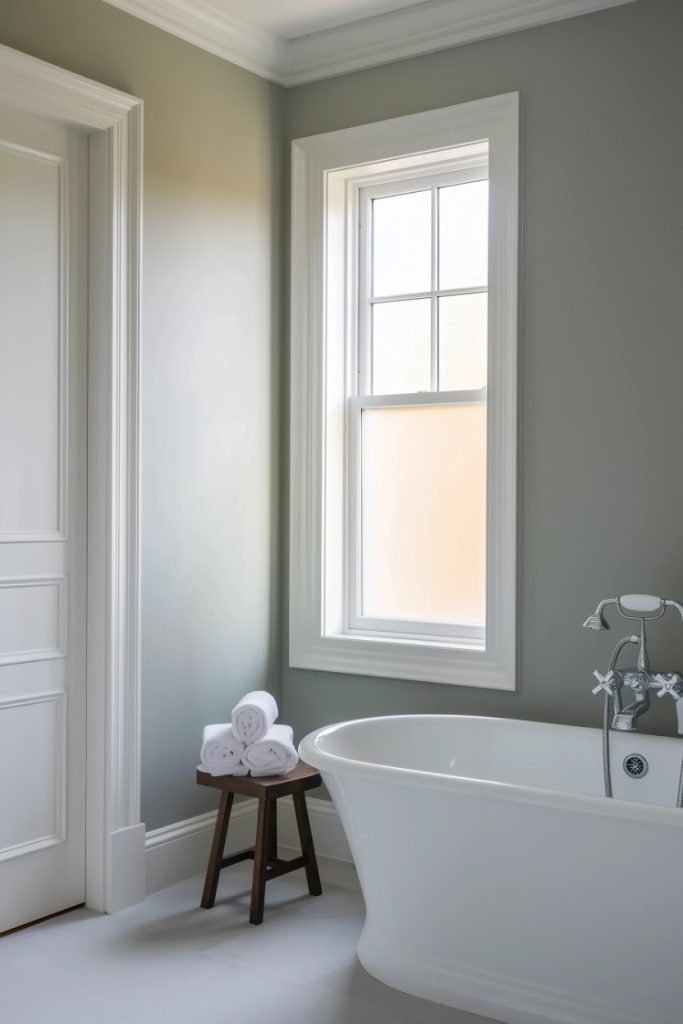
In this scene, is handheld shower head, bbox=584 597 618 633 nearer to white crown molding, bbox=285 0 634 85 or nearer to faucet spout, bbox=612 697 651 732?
faucet spout, bbox=612 697 651 732

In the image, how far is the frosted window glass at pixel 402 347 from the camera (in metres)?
3.55

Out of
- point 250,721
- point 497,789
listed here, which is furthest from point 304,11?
point 497,789

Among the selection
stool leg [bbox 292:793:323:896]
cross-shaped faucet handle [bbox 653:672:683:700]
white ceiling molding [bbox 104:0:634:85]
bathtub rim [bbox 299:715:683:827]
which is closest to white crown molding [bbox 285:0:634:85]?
white ceiling molding [bbox 104:0:634:85]

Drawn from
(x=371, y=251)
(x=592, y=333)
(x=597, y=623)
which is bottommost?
(x=597, y=623)

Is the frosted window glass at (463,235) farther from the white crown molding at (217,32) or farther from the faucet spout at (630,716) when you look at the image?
the faucet spout at (630,716)

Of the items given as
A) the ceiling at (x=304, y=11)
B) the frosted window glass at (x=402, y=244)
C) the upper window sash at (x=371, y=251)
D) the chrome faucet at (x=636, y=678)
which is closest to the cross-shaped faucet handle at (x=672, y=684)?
the chrome faucet at (x=636, y=678)

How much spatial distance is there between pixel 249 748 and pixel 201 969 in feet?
2.09

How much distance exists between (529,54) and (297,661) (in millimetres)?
2165

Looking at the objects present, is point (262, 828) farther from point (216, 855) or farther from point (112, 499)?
point (112, 499)

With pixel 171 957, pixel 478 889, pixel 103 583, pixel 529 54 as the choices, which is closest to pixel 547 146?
pixel 529 54

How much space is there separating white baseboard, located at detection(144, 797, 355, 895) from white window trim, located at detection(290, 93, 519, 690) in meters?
0.53

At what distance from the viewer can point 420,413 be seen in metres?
3.54

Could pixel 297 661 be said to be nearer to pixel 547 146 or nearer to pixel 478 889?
pixel 478 889

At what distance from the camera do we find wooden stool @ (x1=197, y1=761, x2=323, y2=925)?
298cm
